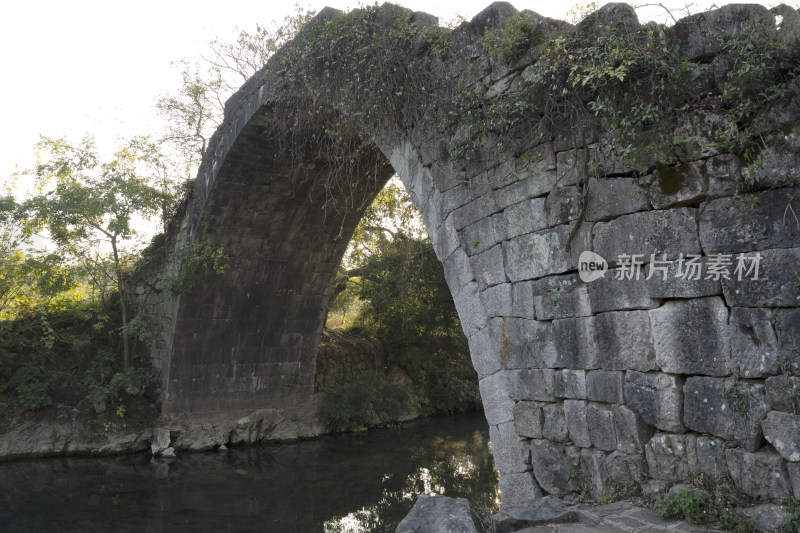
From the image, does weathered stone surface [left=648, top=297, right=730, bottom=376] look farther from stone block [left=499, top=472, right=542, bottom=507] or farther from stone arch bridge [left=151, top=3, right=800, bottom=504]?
stone block [left=499, top=472, right=542, bottom=507]

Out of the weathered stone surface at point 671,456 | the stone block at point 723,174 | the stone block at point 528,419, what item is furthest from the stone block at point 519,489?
the stone block at point 723,174

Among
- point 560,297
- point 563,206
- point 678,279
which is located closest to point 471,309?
point 560,297

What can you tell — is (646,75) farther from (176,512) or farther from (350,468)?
(350,468)

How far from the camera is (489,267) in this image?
3992 millimetres

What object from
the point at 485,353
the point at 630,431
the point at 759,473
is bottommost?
the point at 759,473

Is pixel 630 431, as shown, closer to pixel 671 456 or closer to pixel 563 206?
pixel 671 456

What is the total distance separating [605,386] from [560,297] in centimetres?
56

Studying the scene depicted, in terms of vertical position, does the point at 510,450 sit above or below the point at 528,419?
below

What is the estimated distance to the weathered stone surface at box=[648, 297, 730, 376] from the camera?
9.14ft

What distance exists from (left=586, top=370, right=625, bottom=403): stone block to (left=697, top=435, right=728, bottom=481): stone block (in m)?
0.44

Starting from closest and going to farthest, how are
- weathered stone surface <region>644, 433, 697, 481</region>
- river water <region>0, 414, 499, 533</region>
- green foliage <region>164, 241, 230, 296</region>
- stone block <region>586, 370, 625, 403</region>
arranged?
weathered stone surface <region>644, 433, 697, 481</region> → stone block <region>586, 370, 625, 403</region> → river water <region>0, 414, 499, 533</region> → green foliage <region>164, 241, 230, 296</region>

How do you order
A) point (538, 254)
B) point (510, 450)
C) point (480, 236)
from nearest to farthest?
point (538, 254) < point (510, 450) < point (480, 236)

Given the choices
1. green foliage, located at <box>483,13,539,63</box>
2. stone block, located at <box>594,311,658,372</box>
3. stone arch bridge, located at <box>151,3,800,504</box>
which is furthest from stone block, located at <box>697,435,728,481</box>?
green foliage, located at <box>483,13,539,63</box>

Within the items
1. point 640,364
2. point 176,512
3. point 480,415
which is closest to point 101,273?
point 176,512
